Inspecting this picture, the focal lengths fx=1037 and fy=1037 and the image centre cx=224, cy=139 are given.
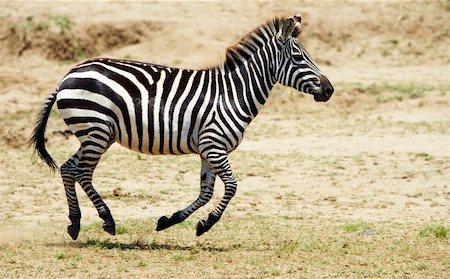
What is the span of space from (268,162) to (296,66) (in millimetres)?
5027

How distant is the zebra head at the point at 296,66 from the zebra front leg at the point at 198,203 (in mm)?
1262

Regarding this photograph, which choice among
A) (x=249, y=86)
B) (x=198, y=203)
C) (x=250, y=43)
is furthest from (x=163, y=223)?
(x=250, y=43)

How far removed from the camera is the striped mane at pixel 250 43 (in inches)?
420

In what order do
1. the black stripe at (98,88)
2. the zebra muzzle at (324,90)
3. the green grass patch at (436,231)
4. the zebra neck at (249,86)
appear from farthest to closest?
the green grass patch at (436,231)
the zebra muzzle at (324,90)
the zebra neck at (249,86)
the black stripe at (98,88)

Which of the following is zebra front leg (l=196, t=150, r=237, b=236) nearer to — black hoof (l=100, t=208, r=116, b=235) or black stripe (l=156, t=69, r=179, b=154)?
black stripe (l=156, t=69, r=179, b=154)

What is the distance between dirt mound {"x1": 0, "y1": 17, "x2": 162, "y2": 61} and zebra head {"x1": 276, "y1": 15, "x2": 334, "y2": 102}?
40.8 feet

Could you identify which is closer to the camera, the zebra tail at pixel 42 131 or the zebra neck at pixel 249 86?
the zebra tail at pixel 42 131

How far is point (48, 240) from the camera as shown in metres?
10.5

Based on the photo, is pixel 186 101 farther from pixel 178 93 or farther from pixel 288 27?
pixel 288 27

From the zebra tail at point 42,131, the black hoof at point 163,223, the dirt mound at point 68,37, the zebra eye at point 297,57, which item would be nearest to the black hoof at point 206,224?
the black hoof at point 163,223

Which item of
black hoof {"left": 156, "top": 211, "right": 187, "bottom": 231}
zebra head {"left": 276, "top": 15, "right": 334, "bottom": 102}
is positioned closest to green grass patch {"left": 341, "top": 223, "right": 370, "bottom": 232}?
zebra head {"left": 276, "top": 15, "right": 334, "bottom": 102}

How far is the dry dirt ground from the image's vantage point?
384 inches

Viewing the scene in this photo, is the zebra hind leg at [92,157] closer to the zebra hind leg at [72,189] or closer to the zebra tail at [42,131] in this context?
the zebra hind leg at [72,189]

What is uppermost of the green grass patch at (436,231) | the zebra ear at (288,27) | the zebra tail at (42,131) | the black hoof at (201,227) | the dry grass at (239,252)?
the zebra ear at (288,27)
